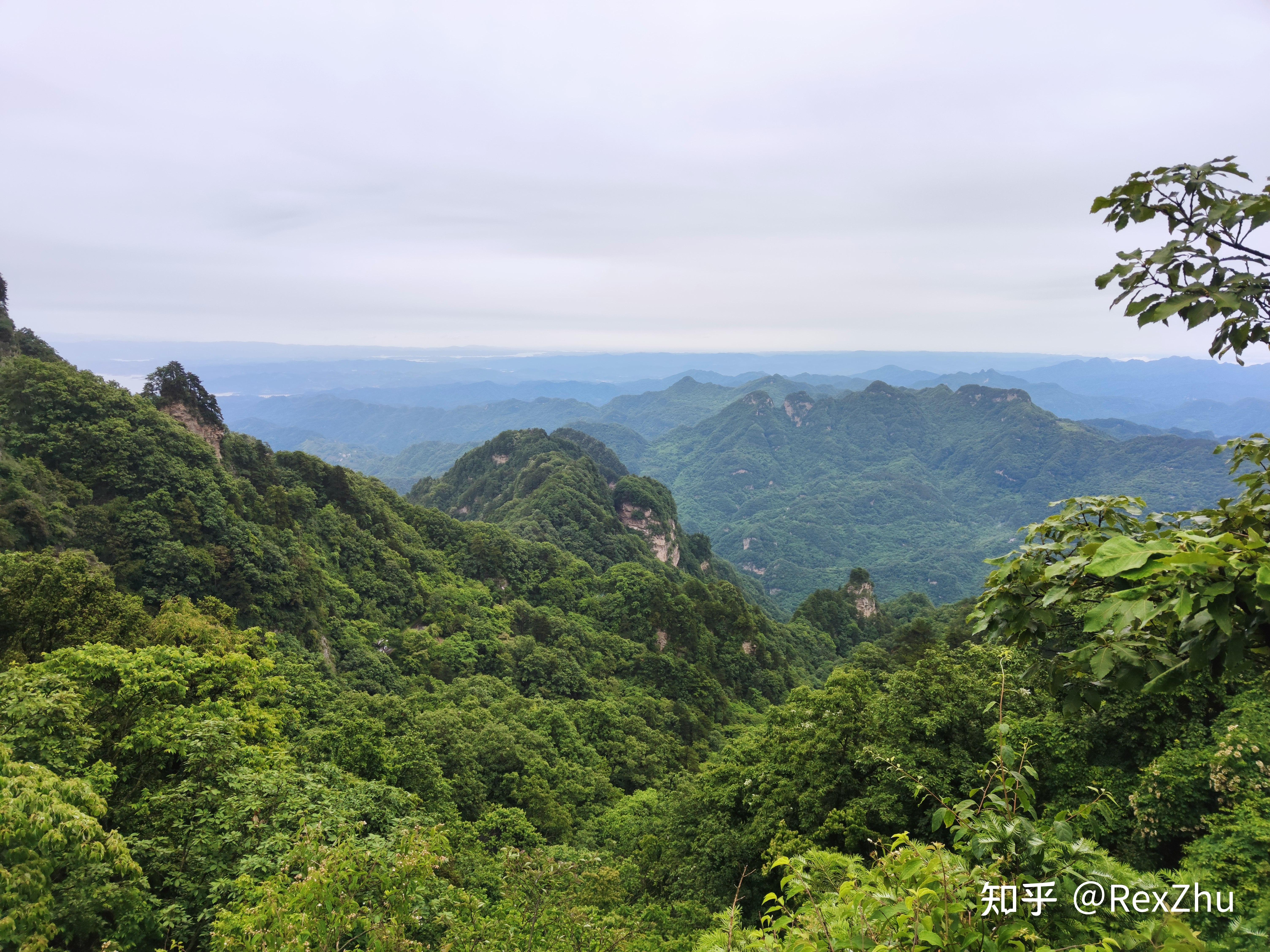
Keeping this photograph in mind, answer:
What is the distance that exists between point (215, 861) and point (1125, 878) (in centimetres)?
1337

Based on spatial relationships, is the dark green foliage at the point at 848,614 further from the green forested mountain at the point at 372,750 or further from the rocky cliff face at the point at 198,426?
the rocky cliff face at the point at 198,426

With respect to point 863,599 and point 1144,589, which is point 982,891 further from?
point 863,599

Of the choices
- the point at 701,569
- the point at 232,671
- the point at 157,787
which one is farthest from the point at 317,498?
the point at 701,569

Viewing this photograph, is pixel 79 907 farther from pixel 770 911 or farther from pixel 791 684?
pixel 791 684

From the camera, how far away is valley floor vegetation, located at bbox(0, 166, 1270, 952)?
3.40m

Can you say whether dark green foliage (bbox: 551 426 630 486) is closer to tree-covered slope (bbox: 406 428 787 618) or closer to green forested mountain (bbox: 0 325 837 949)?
tree-covered slope (bbox: 406 428 787 618)

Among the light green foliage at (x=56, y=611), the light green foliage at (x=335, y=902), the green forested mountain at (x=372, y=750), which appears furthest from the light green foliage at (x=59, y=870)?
the light green foliage at (x=56, y=611)

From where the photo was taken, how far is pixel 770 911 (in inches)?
160

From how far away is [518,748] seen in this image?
89.4 ft

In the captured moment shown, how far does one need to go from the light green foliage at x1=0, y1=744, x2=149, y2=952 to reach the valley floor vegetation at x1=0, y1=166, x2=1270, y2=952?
44 millimetres

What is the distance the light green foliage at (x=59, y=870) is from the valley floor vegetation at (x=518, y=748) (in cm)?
4

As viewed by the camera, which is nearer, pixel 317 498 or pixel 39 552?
pixel 39 552

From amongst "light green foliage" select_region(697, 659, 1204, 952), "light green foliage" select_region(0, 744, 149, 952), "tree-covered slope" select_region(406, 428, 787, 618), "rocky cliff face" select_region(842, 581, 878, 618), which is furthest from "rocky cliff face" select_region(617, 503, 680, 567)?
"light green foliage" select_region(697, 659, 1204, 952)

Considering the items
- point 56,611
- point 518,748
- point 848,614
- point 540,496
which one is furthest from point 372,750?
point 848,614
